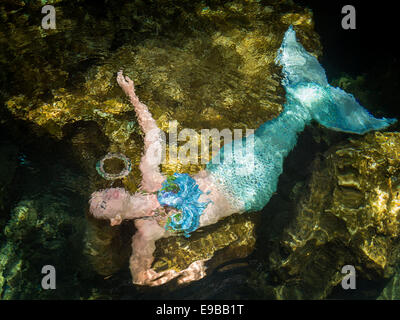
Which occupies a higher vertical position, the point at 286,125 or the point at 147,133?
the point at 286,125

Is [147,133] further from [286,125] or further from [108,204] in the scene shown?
[286,125]

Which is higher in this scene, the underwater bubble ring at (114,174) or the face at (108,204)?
the underwater bubble ring at (114,174)

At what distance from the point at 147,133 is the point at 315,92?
11.0 ft

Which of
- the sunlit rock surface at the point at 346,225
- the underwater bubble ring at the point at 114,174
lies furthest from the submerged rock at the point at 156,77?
the sunlit rock surface at the point at 346,225

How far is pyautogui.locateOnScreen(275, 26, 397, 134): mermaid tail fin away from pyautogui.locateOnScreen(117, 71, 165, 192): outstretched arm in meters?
2.62

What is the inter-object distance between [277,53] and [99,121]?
11.5 ft

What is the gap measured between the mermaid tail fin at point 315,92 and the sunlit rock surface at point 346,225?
639 mm

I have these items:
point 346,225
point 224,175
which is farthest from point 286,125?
point 346,225

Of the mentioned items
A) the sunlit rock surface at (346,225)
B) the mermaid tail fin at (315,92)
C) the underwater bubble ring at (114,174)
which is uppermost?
the mermaid tail fin at (315,92)

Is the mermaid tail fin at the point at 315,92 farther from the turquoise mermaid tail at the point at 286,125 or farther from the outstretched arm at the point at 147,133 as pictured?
the outstretched arm at the point at 147,133

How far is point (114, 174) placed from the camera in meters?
3.57

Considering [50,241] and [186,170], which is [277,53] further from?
[50,241]

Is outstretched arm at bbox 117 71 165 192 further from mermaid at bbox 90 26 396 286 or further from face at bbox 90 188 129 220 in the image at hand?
face at bbox 90 188 129 220

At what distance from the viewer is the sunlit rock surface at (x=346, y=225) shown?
124 inches
